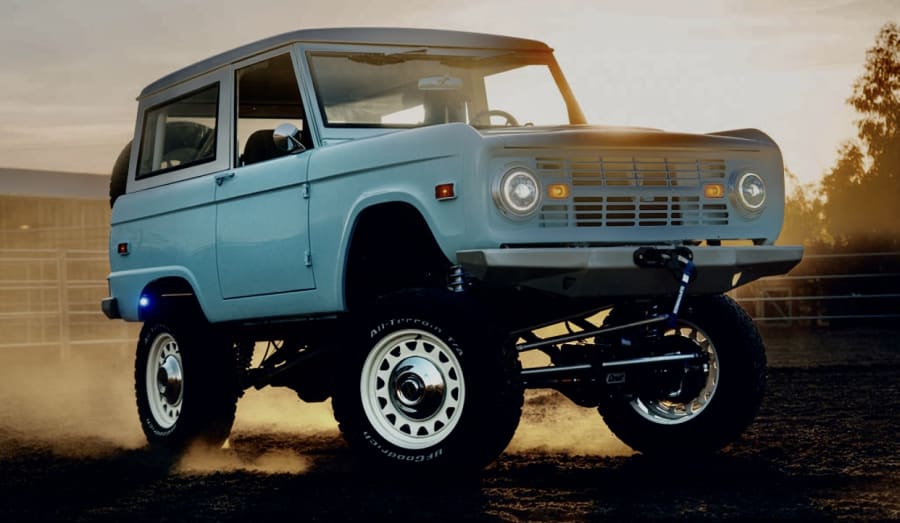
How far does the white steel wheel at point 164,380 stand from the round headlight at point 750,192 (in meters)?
3.66

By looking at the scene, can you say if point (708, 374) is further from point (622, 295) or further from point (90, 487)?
point (90, 487)

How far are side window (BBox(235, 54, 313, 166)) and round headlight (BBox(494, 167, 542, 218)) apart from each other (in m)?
1.81

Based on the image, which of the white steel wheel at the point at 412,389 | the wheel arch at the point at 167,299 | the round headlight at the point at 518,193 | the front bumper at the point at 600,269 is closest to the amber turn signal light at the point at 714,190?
the front bumper at the point at 600,269

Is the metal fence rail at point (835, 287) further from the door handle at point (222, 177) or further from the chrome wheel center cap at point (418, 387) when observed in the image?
the chrome wheel center cap at point (418, 387)

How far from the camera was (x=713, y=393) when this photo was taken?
7578 millimetres

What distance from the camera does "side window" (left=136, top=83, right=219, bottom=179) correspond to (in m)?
8.77

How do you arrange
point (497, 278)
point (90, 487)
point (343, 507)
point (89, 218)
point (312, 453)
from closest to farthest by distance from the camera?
point (343, 507)
point (497, 278)
point (90, 487)
point (312, 453)
point (89, 218)

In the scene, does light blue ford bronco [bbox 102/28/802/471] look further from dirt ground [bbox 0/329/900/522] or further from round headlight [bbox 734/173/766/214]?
dirt ground [bbox 0/329/900/522]

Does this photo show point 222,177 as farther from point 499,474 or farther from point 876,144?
point 876,144

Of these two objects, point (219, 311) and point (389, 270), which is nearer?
point (389, 270)

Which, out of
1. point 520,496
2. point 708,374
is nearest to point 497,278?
point 520,496

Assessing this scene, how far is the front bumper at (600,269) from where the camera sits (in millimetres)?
6316

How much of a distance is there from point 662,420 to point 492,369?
188 cm

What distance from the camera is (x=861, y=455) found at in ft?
24.1
